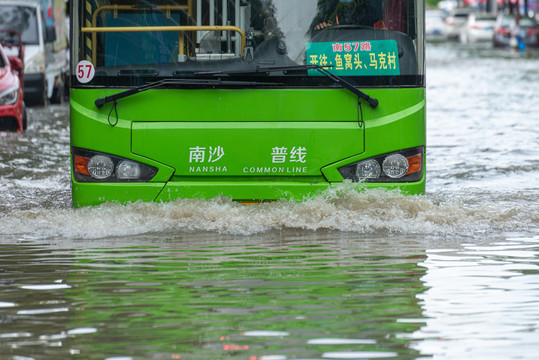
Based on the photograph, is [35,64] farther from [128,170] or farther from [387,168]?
[387,168]

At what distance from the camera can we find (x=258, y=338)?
17.4ft

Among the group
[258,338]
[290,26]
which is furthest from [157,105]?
[258,338]

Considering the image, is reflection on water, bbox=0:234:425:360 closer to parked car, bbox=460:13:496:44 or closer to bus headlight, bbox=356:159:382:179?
bus headlight, bbox=356:159:382:179

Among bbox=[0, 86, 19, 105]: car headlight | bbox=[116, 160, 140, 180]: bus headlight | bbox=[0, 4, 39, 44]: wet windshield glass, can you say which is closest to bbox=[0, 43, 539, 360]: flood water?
bbox=[116, 160, 140, 180]: bus headlight

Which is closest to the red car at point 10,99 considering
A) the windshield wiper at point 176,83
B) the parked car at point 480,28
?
the windshield wiper at point 176,83

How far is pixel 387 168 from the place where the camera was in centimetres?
786

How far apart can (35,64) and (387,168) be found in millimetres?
14326

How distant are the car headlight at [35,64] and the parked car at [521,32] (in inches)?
1200

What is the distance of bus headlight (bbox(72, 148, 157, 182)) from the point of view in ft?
25.6

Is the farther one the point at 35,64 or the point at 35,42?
the point at 35,42

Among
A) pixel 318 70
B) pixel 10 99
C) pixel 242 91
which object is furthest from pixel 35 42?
pixel 318 70

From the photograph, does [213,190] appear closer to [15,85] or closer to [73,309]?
[73,309]

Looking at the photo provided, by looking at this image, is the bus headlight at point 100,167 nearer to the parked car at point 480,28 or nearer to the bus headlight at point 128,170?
the bus headlight at point 128,170

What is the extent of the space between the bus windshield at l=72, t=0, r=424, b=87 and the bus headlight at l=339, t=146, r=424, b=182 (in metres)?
0.52
